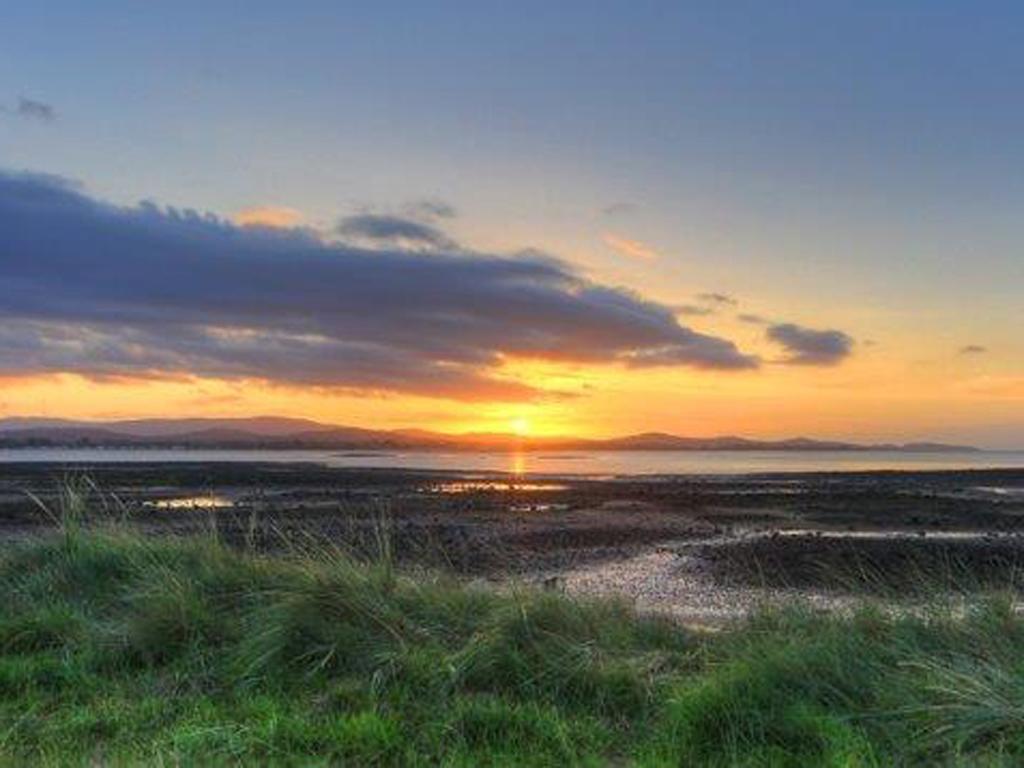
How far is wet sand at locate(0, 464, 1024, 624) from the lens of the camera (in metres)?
17.4

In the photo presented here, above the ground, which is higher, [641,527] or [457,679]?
[457,679]

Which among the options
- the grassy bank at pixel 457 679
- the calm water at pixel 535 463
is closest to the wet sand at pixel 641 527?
the grassy bank at pixel 457 679

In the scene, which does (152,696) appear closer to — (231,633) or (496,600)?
(231,633)

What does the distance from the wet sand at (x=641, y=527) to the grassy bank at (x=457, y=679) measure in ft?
5.57

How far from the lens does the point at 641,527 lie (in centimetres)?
2923

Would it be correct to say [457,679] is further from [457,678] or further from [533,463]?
[533,463]

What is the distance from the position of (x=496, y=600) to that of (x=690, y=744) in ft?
10.3

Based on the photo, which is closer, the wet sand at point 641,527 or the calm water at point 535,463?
the wet sand at point 641,527

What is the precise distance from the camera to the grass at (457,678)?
6469 mm

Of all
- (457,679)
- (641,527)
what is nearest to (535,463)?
(641,527)

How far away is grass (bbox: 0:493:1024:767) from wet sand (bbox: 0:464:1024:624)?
1.71 m

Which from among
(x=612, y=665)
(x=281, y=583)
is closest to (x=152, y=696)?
(x=281, y=583)

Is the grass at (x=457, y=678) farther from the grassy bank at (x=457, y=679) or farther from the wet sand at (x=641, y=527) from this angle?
the wet sand at (x=641, y=527)

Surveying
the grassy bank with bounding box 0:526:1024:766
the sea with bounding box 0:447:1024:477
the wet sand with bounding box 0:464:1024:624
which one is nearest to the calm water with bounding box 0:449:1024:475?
the sea with bounding box 0:447:1024:477
